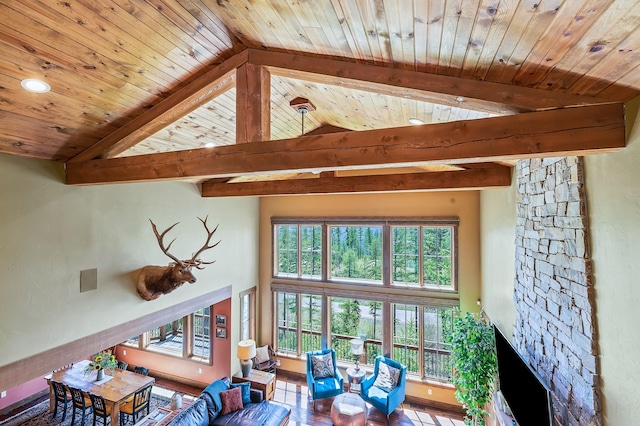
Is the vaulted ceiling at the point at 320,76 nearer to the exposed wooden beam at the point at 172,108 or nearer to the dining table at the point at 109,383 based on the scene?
the exposed wooden beam at the point at 172,108

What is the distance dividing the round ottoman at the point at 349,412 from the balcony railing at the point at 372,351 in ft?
4.65

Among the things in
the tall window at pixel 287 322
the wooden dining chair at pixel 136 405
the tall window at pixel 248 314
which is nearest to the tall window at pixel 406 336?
the tall window at pixel 287 322

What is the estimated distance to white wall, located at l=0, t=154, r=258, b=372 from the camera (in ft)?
11.0

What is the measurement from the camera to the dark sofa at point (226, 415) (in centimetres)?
511

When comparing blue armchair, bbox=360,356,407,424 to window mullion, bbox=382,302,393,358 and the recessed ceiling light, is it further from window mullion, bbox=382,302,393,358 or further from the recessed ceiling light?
the recessed ceiling light

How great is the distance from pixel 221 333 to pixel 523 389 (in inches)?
235

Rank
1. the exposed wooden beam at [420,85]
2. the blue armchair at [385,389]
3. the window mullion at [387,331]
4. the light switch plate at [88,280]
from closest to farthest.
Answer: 1. the exposed wooden beam at [420,85]
2. the light switch plate at [88,280]
3. the blue armchair at [385,389]
4. the window mullion at [387,331]

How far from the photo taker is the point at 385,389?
6.13 meters

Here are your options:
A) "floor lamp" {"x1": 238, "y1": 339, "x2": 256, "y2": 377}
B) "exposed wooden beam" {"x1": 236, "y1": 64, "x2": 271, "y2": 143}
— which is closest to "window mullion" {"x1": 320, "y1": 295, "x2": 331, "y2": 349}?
"floor lamp" {"x1": 238, "y1": 339, "x2": 256, "y2": 377}

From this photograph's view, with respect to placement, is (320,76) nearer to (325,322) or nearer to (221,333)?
(325,322)

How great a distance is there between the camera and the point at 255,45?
9.27ft

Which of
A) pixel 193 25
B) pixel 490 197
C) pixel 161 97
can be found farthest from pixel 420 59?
pixel 490 197

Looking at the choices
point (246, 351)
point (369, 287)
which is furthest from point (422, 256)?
point (246, 351)

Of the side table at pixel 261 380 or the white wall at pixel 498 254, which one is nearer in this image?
the white wall at pixel 498 254
